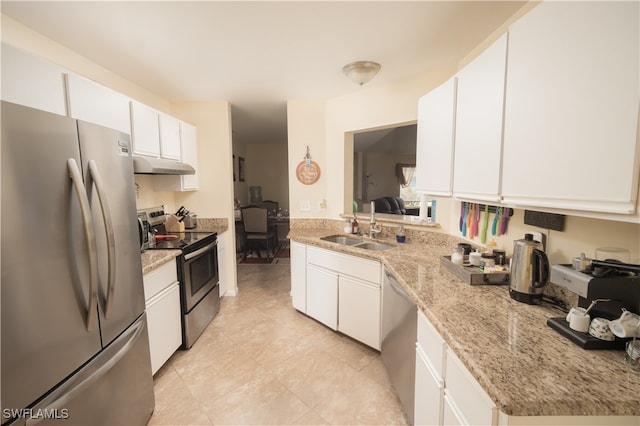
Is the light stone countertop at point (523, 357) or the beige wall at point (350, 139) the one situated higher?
the beige wall at point (350, 139)

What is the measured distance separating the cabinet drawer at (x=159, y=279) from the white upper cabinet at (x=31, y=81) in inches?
44.6

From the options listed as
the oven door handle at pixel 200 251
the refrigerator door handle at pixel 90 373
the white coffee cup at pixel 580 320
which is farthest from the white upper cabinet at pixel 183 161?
the white coffee cup at pixel 580 320

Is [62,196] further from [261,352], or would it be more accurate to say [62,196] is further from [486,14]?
[486,14]

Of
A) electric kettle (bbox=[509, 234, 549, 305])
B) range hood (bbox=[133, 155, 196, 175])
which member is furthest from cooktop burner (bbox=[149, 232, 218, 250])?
electric kettle (bbox=[509, 234, 549, 305])

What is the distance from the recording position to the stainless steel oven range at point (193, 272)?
2229 millimetres

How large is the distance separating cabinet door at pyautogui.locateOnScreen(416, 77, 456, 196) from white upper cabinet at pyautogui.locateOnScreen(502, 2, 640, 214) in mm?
509

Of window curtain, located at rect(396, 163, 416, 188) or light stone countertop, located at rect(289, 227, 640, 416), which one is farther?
window curtain, located at rect(396, 163, 416, 188)

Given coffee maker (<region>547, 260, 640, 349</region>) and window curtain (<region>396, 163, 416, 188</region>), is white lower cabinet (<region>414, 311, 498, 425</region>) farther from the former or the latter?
window curtain (<region>396, 163, 416, 188</region>)

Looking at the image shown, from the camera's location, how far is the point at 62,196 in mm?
A: 1022

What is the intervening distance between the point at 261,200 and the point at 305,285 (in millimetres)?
4154

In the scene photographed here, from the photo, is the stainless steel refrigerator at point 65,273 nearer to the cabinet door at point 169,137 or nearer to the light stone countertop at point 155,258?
the light stone countertop at point 155,258

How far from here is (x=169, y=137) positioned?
265cm

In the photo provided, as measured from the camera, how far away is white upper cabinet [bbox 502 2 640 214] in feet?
2.45

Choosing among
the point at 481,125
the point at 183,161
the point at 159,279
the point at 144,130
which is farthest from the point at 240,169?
the point at 481,125
